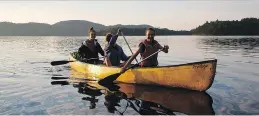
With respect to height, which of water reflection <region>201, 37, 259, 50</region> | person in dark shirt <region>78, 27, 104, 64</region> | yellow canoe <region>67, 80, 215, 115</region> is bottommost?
water reflection <region>201, 37, 259, 50</region>

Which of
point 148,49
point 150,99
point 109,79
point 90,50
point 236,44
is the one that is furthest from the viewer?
point 236,44

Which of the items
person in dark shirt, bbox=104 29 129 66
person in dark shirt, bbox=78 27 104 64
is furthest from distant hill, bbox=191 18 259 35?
person in dark shirt, bbox=104 29 129 66

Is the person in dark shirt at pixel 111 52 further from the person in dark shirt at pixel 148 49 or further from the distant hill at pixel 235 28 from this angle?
the distant hill at pixel 235 28

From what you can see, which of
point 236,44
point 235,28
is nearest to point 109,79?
point 236,44

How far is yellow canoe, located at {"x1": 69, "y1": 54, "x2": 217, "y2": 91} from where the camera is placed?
10.2 meters

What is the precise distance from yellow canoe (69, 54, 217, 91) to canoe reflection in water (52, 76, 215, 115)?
22 centimetres

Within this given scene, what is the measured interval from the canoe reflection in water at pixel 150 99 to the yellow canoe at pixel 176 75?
22 centimetres

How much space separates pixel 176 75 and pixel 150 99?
1.56m

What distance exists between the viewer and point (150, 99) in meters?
9.80

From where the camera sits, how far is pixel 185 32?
17888 centimetres

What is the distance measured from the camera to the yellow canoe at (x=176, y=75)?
33.4 ft

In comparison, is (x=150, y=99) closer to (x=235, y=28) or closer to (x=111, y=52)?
(x=111, y=52)

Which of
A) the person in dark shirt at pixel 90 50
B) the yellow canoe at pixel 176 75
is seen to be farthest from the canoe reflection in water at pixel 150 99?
the person in dark shirt at pixel 90 50

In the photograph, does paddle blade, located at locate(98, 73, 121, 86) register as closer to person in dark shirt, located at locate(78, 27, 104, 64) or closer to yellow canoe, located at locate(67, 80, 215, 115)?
yellow canoe, located at locate(67, 80, 215, 115)
